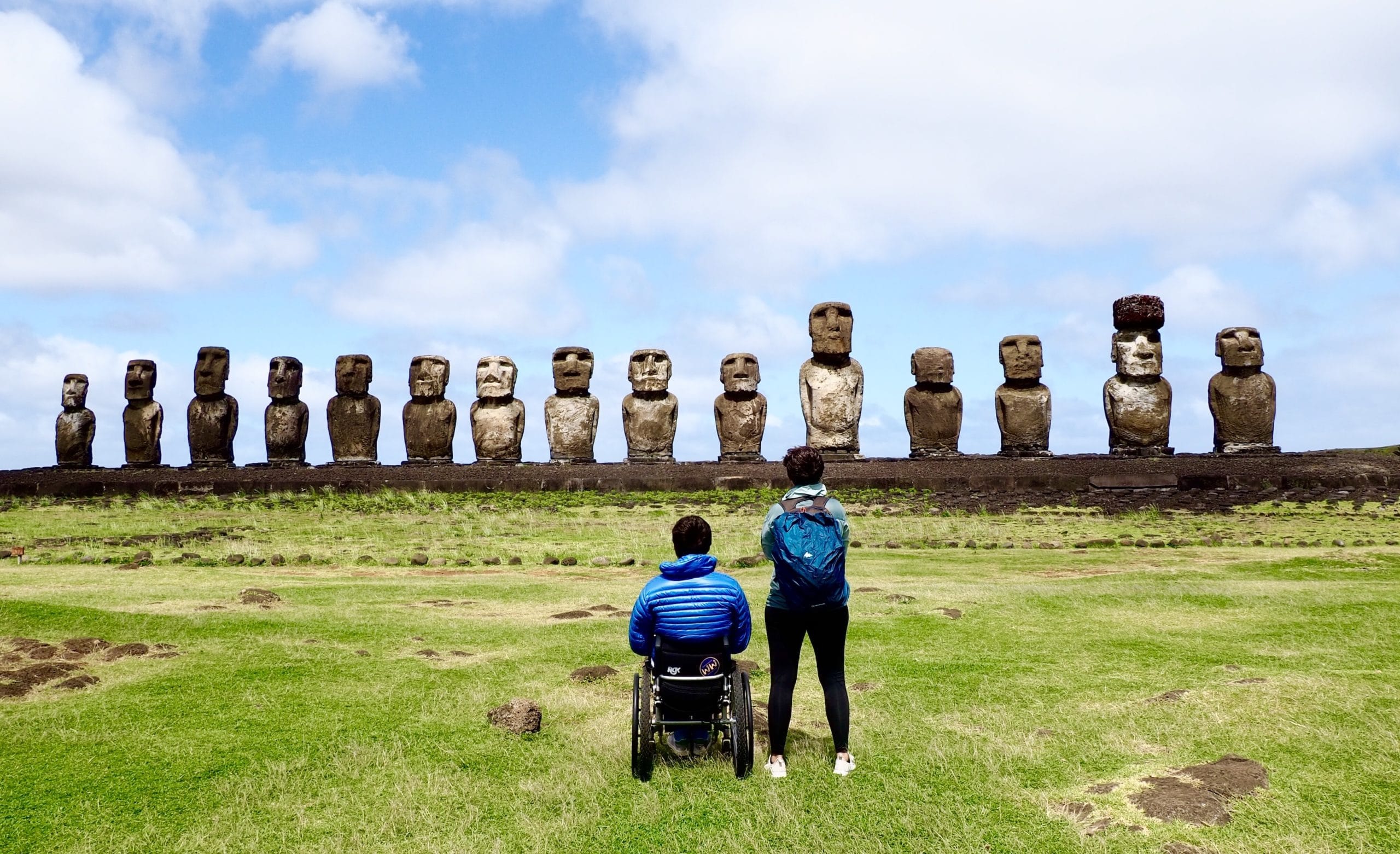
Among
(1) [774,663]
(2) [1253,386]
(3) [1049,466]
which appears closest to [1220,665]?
(1) [774,663]

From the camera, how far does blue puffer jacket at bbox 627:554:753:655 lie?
16.0ft

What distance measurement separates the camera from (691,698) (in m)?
4.98

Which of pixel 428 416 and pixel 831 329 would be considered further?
pixel 428 416

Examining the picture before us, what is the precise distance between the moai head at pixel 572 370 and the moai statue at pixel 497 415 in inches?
46.1

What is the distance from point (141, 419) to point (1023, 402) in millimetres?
21677

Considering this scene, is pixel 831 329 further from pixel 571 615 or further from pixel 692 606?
pixel 692 606

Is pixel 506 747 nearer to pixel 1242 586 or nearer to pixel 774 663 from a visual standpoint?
pixel 774 663

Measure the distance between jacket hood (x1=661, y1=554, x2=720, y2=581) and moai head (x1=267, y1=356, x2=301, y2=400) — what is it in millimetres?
24769

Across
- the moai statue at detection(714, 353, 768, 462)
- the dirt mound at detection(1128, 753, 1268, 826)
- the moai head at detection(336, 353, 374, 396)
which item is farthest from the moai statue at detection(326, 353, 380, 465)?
the dirt mound at detection(1128, 753, 1268, 826)

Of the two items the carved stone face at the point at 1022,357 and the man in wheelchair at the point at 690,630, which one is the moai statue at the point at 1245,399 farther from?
the man in wheelchair at the point at 690,630

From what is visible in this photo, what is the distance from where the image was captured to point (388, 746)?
5.63 m

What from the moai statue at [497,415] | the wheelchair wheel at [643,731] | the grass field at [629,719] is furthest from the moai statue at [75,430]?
the wheelchair wheel at [643,731]

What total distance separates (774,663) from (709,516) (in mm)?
13605

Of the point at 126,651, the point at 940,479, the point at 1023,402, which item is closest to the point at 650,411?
the point at 940,479
